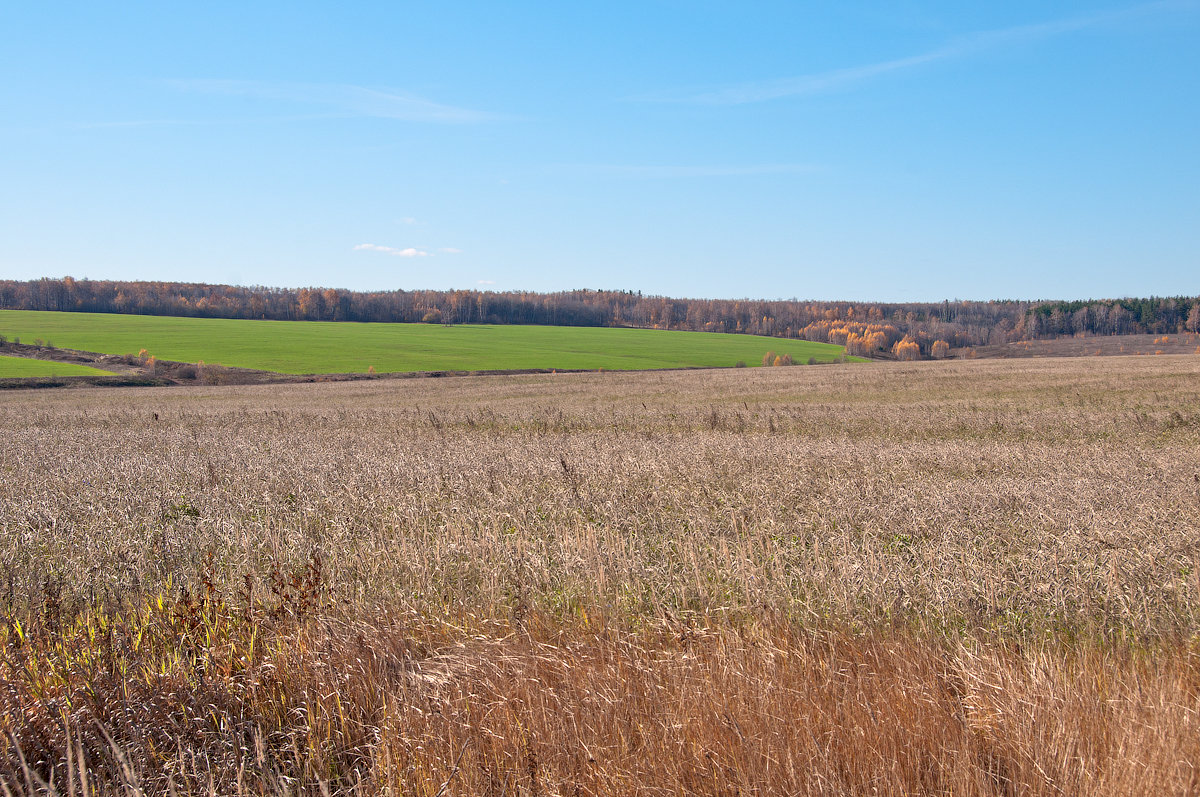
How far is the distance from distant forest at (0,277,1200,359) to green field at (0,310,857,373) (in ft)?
78.5

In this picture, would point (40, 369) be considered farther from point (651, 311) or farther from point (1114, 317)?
point (1114, 317)

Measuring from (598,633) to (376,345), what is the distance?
296 feet

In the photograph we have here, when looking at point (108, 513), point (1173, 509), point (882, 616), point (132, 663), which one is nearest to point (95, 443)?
point (108, 513)

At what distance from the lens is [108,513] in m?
7.67

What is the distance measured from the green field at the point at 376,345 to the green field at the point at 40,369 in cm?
1102

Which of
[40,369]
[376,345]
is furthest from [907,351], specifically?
[40,369]

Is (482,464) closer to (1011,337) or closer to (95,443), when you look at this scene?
(95,443)

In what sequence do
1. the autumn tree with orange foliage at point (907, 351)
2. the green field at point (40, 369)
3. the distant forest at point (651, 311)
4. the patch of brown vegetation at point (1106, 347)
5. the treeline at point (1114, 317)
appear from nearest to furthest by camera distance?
the green field at point (40, 369)
the patch of brown vegetation at point (1106, 347)
the autumn tree with orange foliage at point (907, 351)
the distant forest at point (651, 311)
the treeline at point (1114, 317)

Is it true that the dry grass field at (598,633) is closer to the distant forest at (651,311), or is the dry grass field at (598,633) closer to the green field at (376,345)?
the green field at (376,345)

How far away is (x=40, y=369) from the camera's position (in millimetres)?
57812

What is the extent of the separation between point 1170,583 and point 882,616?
2241 mm

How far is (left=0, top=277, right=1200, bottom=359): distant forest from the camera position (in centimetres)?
13962

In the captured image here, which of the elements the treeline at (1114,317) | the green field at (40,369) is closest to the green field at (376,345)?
the green field at (40,369)

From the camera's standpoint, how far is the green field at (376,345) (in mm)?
75062
